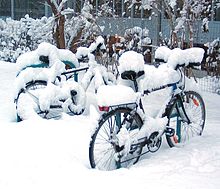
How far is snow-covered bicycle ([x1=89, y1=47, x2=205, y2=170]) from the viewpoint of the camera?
3.59m

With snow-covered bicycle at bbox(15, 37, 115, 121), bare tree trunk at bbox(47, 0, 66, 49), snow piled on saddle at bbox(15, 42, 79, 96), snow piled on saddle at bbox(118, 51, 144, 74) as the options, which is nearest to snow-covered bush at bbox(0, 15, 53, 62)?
bare tree trunk at bbox(47, 0, 66, 49)

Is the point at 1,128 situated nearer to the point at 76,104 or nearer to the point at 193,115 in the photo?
the point at 76,104

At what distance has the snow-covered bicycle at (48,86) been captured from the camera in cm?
505

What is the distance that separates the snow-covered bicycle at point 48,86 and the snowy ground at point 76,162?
10.0 inches

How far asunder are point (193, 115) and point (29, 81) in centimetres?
212

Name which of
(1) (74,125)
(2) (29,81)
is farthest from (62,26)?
(1) (74,125)

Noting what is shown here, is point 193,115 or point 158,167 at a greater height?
point 193,115

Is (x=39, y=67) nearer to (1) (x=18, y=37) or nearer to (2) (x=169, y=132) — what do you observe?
(2) (x=169, y=132)

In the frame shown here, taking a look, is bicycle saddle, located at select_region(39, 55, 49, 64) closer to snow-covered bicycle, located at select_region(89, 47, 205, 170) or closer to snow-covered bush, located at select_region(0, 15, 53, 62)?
snow-covered bicycle, located at select_region(89, 47, 205, 170)

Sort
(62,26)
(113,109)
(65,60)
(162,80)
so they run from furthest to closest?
(62,26) < (65,60) < (162,80) < (113,109)

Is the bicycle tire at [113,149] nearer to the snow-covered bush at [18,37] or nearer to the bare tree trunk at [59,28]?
the bare tree trunk at [59,28]

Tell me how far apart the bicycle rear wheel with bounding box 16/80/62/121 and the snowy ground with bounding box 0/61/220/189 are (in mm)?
201

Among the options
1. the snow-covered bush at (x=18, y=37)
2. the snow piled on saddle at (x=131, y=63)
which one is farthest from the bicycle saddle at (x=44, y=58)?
the snow-covered bush at (x=18, y=37)

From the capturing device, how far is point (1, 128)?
4.75 m
